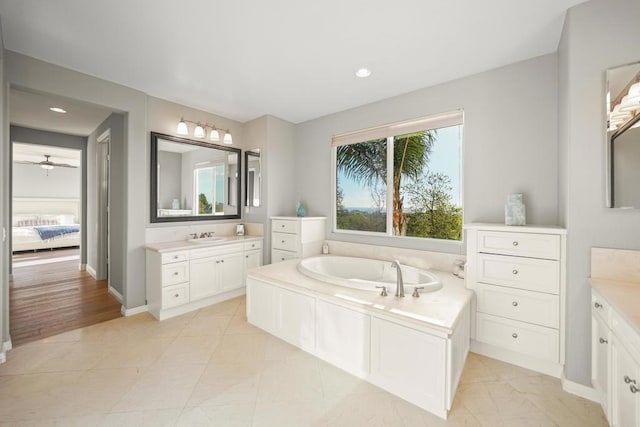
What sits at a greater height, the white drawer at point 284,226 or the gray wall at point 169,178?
the gray wall at point 169,178

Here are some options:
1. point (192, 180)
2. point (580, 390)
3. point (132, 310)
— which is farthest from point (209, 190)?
point (580, 390)

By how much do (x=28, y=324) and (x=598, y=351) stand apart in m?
4.87

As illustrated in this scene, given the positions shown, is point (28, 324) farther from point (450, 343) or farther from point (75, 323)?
point (450, 343)

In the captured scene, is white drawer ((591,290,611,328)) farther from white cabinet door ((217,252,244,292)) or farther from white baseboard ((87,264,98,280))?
white baseboard ((87,264,98,280))

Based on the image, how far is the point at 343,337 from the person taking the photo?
1914mm

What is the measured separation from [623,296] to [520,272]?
0.64m

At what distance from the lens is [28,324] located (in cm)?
261

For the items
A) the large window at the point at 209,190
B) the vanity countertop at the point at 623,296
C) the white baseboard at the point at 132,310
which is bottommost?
the white baseboard at the point at 132,310

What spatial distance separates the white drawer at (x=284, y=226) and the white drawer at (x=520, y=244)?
7.18 ft

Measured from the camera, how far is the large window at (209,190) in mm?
3582

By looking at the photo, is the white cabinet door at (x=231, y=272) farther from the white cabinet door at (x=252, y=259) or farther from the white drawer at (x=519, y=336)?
the white drawer at (x=519, y=336)

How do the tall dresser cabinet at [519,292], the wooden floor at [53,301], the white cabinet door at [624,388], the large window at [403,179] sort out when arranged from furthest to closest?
the large window at [403,179] → the wooden floor at [53,301] → the tall dresser cabinet at [519,292] → the white cabinet door at [624,388]

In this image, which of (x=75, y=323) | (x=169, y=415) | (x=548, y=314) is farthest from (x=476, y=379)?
(x=75, y=323)

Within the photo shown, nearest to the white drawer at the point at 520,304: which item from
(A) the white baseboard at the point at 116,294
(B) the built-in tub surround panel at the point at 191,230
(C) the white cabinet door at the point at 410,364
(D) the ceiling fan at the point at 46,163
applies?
(C) the white cabinet door at the point at 410,364
